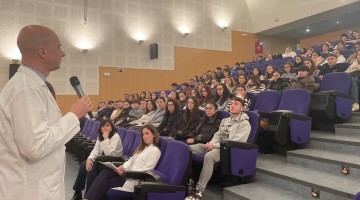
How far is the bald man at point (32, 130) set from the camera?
0.78 meters

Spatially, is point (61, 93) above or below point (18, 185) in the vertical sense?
above

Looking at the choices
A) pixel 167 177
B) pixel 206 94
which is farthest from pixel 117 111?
pixel 167 177

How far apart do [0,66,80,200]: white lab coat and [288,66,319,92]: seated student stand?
3.21 metres

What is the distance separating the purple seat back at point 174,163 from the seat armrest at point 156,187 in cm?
6

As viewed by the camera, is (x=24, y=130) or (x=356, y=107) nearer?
(x=24, y=130)

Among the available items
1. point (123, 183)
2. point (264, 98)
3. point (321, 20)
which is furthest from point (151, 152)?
point (321, 20)

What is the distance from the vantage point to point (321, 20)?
28.7 ft

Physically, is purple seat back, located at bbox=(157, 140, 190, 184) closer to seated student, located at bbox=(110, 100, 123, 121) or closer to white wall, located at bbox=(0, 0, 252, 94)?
seated student, located at bbox=(110, 100, 123, 121)

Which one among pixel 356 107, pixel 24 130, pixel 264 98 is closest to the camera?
pixel 24 130

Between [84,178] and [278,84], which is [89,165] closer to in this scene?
[84,178]

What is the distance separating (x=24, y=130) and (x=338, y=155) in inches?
93.3

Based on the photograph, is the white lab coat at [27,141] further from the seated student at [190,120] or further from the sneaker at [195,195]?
the seated student at [190,120]

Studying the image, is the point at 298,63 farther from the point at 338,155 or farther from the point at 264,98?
the point at 338,155

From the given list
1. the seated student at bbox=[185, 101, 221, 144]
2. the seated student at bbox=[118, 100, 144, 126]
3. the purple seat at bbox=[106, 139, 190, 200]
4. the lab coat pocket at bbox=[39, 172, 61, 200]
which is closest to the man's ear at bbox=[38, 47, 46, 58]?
the lab coat pocket at bbox=[39, 172, 61, 200]
